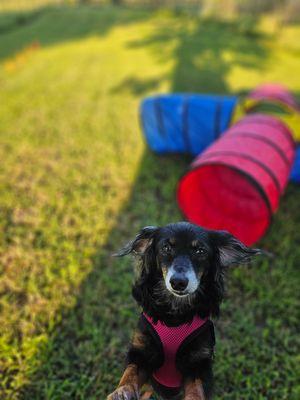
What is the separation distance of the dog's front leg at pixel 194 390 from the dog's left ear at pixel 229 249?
77 cm

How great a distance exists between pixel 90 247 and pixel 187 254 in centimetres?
232

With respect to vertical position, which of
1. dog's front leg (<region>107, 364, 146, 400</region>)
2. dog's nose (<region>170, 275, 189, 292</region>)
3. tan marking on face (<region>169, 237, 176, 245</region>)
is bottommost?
dog's front leg (<region>107, 364, 146, 400</region>)

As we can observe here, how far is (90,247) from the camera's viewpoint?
4.34m

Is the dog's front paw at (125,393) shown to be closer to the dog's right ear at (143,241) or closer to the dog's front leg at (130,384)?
the dog's front leg at (130,384)

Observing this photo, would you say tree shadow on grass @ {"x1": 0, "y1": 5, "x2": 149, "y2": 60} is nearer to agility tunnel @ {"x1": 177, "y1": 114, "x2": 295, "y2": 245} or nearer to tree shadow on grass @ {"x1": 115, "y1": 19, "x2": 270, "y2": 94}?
tree shadow on grass @ {"x1": 115, "y1": 19, "x2": 270, "y2": 94}

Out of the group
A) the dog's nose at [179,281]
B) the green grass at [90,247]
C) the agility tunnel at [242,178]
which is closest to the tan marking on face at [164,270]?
the dog's nose at [179,281]

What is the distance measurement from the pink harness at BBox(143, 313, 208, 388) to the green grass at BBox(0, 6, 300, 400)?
0.73m

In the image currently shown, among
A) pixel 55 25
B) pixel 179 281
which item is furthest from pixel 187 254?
pixel 55 25

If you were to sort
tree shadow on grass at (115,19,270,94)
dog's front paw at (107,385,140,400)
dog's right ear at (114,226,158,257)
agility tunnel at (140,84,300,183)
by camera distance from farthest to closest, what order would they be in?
tree shadow on grass at (115,19,270,94)
agility tunnel at (140,84,300,183)
dog's right ear at (114,226,158,257)
dog's front paw at (107,385,140,400)

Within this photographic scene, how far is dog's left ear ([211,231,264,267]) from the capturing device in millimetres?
2295

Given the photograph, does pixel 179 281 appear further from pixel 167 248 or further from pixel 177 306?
pixel 177 306

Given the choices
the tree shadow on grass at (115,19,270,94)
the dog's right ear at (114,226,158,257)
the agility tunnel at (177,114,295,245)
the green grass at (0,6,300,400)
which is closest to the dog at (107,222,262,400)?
the dog's right ear at (114,226,158,257)

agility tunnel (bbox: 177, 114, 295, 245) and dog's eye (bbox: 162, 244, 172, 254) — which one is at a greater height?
dog's eye (bbox: 162, 244, 172, 254)

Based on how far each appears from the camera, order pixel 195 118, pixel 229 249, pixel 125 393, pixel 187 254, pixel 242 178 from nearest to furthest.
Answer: pixel 125 393 < pixel 187 254 < pixel 229 249 < pixel 242 178 < pixel 195 118
